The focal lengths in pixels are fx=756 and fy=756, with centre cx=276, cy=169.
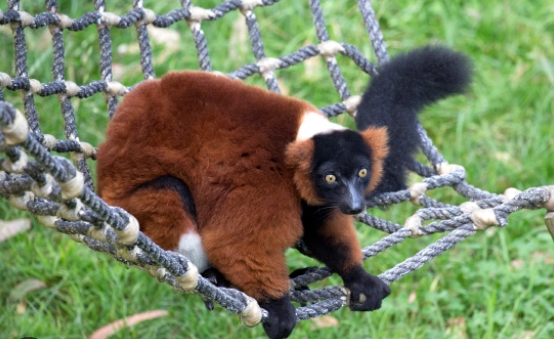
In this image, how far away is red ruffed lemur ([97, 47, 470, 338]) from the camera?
101 inches

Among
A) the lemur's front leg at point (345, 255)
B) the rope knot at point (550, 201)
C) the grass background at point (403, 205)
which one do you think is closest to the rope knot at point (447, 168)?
the grass background at point (403, 205)

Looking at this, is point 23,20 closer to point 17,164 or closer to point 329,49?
point 17,164

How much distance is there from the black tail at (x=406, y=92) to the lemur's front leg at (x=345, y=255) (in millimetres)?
519

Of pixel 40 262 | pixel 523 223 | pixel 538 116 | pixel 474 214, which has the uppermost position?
pixel 474 214

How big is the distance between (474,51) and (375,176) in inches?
118

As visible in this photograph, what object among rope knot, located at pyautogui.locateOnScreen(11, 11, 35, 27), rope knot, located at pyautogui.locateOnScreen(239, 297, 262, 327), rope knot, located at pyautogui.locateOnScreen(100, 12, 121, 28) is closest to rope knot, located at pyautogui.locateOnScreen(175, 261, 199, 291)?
rope knot, located at pyautogui.locateOnScreen(239, 297, 262, 327)

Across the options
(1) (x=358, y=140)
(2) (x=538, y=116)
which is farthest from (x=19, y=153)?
(2) (x=538, y=116)

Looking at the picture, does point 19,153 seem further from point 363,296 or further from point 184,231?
point 363,296

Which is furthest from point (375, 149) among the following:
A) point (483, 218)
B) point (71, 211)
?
point (71, 211)

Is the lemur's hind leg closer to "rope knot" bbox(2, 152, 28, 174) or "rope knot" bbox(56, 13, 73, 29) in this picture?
"rope knot" bbox(2, 152, 28, 174)

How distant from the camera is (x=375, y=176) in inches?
111

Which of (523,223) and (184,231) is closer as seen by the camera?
(184,231)

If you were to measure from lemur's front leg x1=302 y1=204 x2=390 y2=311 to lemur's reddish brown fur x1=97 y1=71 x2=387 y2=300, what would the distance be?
0.4 inches

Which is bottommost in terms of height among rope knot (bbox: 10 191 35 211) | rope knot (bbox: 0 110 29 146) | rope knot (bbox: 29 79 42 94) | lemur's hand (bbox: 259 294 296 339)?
lemur's hand (bbox: 259 294 296 339)
